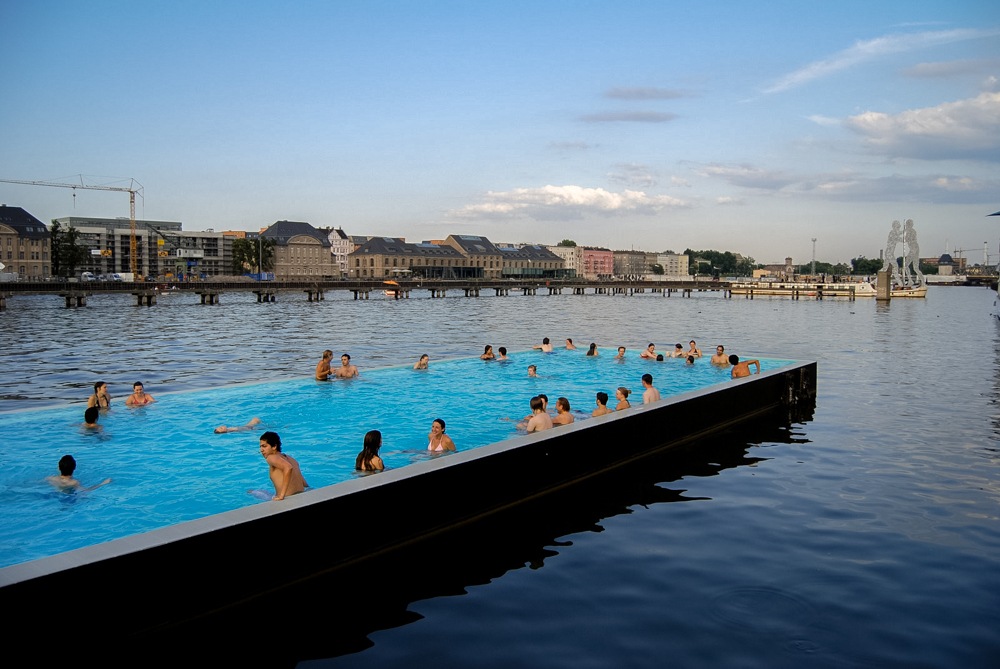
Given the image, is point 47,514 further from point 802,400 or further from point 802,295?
point 802,295

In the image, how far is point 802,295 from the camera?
135250mm

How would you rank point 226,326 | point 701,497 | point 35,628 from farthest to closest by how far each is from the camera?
point 226,326 → point 701,497 → point 35,628

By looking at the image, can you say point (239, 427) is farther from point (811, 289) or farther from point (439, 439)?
point (811, 289)

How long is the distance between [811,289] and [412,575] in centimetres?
14062

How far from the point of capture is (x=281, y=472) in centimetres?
965

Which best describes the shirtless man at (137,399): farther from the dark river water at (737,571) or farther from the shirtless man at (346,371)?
the shirtless man at (346,371)

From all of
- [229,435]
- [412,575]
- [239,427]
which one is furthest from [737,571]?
[239,427]

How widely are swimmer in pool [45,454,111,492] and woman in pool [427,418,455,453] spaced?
5.50 m

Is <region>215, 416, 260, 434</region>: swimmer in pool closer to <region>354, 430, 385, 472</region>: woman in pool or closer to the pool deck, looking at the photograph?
<region>354, 430, 385, 472</region>: woman in pool

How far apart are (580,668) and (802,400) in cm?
1657

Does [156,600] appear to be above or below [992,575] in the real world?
above

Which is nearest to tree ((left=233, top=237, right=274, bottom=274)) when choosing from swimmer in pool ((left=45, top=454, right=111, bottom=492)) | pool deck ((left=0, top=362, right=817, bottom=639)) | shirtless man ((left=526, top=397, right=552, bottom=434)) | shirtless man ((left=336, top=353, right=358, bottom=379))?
shirtless man ((left=336, top=353, right=358, bottom=379))

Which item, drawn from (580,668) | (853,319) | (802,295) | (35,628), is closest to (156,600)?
(35,628)

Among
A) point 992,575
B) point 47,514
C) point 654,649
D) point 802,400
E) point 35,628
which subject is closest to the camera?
point 35,628
